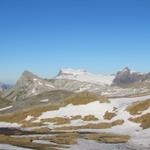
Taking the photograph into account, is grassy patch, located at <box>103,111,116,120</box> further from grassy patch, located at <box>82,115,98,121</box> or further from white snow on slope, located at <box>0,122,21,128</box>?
white snow on slope, located at <box>0,122,21,128</box>

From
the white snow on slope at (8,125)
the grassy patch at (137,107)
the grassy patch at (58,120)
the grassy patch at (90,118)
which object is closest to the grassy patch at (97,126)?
the grassy patch at (90,118)

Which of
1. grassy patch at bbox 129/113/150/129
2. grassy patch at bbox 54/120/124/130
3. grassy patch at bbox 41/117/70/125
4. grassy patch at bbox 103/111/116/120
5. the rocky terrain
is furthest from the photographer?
grassy patch at bbox 41/117/70/125

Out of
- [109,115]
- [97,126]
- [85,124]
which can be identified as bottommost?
[97,126]

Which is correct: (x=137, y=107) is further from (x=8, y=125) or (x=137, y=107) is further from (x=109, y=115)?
(x=8, y=125)

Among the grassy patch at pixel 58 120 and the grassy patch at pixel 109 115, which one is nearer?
the grassy patch at pixel 109 115

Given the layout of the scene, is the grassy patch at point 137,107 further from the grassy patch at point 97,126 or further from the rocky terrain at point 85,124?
the grassy patch at point 97,126

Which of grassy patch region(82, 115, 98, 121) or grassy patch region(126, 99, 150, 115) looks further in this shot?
grassy patch region(82, 115, 98, 121)

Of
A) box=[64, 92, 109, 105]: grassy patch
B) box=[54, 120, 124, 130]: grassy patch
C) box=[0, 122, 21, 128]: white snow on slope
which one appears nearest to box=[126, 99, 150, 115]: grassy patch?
box=[54, 120, 124, 130]: grassy patch

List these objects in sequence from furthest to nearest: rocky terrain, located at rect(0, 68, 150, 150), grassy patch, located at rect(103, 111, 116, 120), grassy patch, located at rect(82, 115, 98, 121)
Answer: grassy patch, located at rect(82, 115, 98, 121) < grassy patch, located at rect(103, 111, 116, 120) < rocky terrain, located at rect(0, 68, 150, 150)

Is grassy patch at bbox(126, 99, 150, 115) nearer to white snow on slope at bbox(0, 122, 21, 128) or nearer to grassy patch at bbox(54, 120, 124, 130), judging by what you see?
grassy patch at bbox(54, 120, 124, 130)

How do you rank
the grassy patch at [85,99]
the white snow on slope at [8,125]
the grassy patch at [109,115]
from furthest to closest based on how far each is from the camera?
the grassy patch at [85,99]
the white snow on slope at [8,125]
the grassy patch at [109,115]

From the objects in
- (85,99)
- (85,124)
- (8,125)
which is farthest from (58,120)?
(8,125)

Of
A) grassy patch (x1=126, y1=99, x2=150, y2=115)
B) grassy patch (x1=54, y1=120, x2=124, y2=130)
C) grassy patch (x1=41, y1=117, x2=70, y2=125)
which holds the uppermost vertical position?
grassy patch (x1=126, y1=99, x2=150, y2=115)

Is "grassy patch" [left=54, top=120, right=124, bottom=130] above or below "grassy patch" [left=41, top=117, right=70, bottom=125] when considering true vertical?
below
